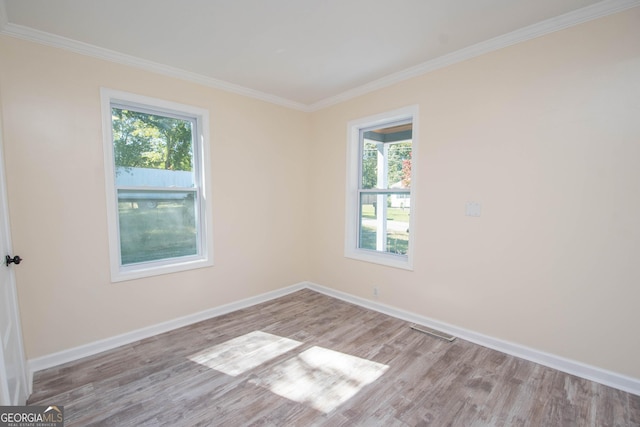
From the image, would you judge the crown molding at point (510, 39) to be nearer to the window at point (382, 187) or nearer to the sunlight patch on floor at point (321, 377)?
the window at point (382, 187)

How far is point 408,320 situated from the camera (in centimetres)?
317

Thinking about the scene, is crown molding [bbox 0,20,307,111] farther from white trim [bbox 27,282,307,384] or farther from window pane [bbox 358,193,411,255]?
white trim [bbox 27,282,307,384]

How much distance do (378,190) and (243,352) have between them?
2351 mm

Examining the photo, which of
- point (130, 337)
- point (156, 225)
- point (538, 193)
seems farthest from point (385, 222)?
point (130, 337)

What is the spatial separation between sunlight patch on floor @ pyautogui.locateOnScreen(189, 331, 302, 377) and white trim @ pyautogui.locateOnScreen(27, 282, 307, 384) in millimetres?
655

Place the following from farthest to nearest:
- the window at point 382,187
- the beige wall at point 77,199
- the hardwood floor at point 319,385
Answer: the window at point 382,187 < the beige wall at point 77,199 < the hardwood floor at point 319,385

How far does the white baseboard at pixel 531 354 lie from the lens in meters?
2.05

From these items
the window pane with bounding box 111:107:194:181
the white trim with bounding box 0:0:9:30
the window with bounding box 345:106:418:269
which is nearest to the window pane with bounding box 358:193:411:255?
the window with bounding box 345:106:418:269

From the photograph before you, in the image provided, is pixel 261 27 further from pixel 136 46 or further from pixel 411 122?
pixel 411 122

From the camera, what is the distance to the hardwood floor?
1.81 m

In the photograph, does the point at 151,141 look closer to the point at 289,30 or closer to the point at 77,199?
the point at 77,199

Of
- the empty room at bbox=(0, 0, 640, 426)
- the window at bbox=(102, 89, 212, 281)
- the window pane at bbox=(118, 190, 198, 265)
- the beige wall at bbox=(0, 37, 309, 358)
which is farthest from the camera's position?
the window pane at bbox=(118, 190, 198, 265)

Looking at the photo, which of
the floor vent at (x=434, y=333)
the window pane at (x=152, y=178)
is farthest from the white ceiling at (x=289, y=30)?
the floor vent at (x=434, y=333)

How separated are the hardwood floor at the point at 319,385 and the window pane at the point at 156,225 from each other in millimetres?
873
